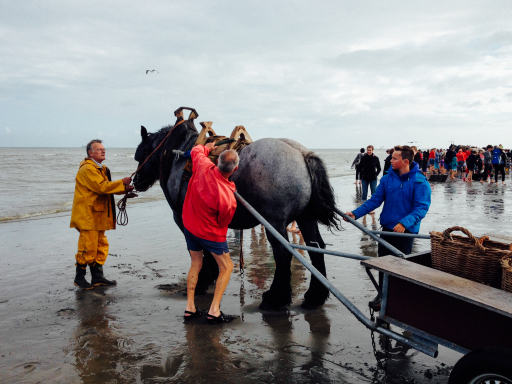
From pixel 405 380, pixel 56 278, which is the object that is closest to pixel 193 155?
pixel 405 380

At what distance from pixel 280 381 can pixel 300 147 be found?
2.63 m

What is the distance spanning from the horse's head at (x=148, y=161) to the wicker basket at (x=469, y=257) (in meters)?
4.25

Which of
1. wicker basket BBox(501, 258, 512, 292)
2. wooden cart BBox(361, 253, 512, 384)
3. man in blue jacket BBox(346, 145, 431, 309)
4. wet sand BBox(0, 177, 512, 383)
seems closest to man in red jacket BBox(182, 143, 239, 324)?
wet sand BBox(0, 177, 512, 383)

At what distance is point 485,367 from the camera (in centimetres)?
225

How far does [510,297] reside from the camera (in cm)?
231

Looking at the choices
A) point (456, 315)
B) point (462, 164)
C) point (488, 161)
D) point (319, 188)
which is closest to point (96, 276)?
point (319, 188)

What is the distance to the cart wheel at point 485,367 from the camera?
7.16 feet

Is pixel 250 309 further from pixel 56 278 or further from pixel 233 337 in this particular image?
pixel 56 278

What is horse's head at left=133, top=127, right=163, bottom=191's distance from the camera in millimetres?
6023

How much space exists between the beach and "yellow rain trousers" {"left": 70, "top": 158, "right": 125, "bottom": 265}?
610 millimetres

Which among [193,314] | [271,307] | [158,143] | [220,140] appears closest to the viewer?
[193,314]

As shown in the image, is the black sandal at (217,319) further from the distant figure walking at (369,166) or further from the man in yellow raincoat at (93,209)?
the distant figure walking at (369,166)

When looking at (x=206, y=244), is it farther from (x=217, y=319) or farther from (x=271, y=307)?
(x=271, y=307)

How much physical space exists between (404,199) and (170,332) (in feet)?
9.19
